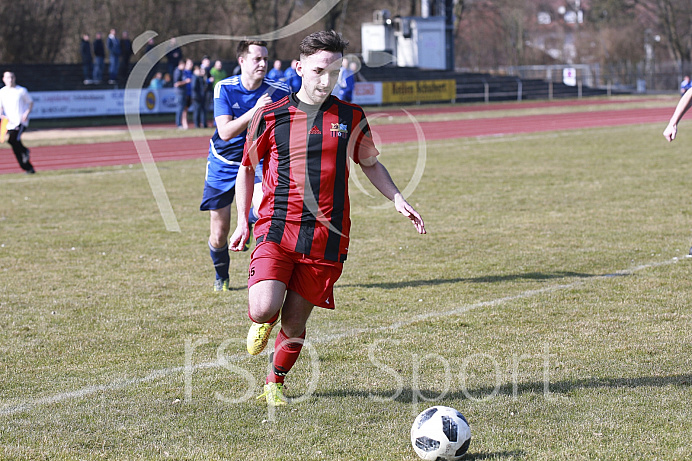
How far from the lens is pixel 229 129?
626 cm

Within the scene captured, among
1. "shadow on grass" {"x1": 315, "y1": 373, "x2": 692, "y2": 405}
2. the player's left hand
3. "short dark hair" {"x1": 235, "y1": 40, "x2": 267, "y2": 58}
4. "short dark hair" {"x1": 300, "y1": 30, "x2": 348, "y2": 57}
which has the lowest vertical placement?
"shadow on grass" {"x1": 315, "y1": 373, "x2": 692, "y2": 405}

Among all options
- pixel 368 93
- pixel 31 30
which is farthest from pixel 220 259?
pixel 31 30

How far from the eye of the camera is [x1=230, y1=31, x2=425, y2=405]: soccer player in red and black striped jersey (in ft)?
14.5

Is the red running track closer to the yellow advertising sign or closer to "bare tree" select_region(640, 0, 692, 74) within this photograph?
the yellow advertising sign

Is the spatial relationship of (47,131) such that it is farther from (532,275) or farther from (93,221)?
(532,275)

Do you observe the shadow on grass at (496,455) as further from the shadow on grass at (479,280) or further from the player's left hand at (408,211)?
the shadow on grass at (479,280)

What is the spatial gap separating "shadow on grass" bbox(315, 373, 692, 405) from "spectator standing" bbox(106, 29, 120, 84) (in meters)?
30.2

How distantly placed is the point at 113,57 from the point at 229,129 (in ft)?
94.8

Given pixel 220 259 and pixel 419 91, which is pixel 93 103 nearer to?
pixel 419 91

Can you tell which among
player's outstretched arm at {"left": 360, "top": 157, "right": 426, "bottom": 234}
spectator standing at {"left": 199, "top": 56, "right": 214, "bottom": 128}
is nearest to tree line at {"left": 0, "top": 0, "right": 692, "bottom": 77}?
spectator standing at {"left": 199, "top": 56, "right": 214, "bottom": 128}

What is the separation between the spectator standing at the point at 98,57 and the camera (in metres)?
32.6

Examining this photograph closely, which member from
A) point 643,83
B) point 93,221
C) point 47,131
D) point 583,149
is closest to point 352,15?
point 643,83

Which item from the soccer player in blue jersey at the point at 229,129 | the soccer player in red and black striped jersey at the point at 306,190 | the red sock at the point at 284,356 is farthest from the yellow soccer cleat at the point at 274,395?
the soccer player in blue jersey at the point at 229,129

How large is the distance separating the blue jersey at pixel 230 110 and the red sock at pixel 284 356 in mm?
2414
